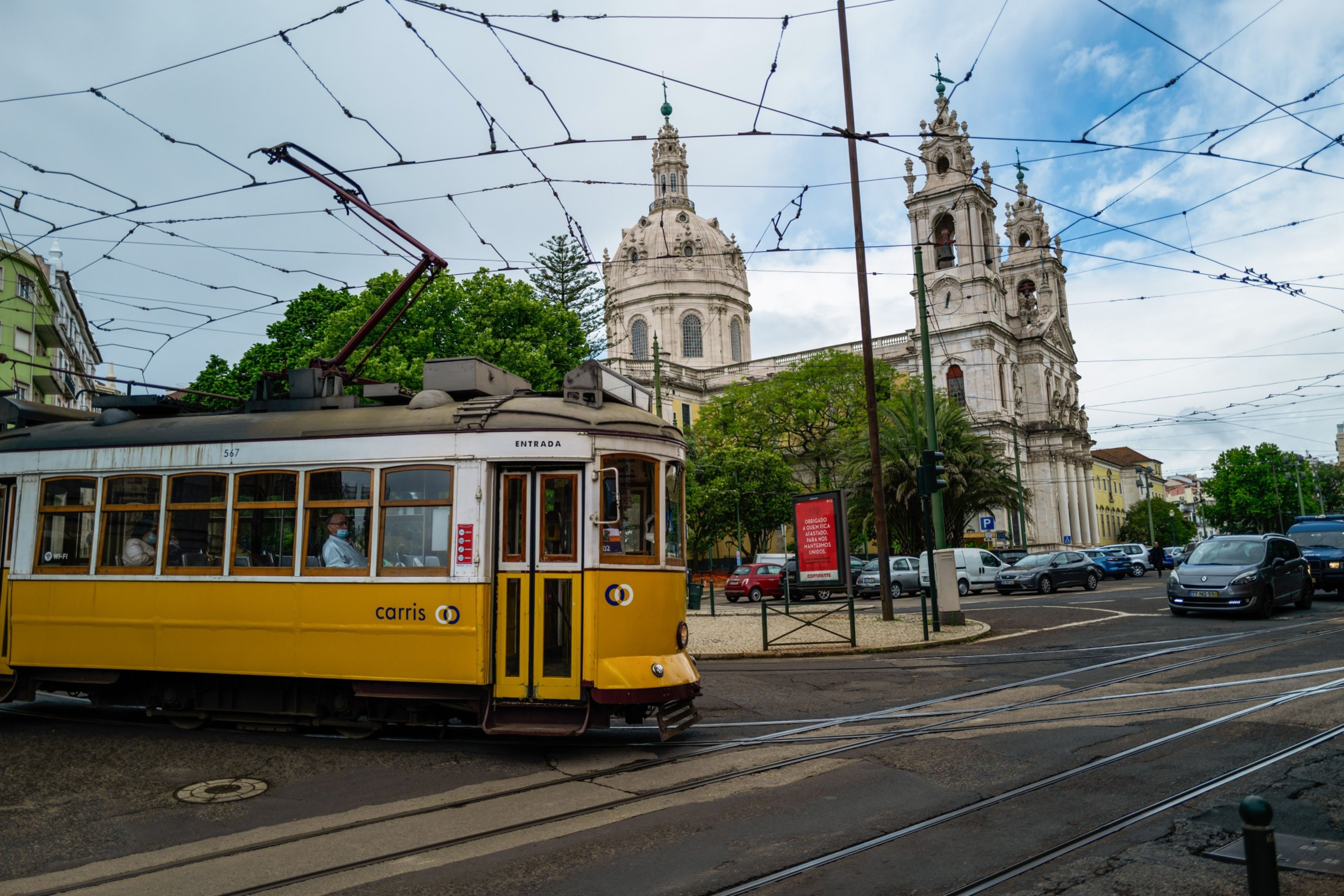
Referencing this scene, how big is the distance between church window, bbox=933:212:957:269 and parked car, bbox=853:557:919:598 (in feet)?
128

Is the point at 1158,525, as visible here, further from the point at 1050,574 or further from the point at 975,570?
the point at 1050,574

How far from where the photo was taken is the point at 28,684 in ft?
32.4

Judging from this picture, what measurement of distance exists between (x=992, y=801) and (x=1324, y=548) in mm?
21776

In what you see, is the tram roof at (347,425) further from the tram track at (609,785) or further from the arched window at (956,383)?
the arched window at (956,383)

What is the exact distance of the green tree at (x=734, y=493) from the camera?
46469 mm

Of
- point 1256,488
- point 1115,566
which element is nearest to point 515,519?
point 1115,566

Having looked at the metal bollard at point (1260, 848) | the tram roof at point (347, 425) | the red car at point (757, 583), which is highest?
the tram roof at point (347, 425)

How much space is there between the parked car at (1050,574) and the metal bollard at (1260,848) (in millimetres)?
31507

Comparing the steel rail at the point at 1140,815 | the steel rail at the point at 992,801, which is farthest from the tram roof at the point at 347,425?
the steel rail at the point at 1140,815

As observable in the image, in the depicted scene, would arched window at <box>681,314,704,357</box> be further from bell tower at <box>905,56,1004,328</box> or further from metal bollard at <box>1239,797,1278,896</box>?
metal bollard at <box>1239,797,1278,896</box>

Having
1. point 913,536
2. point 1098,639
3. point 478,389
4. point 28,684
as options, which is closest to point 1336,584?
point 1098,639

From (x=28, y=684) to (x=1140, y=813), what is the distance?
1042cm

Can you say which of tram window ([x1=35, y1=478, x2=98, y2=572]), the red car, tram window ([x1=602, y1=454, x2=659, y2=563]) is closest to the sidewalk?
tram window ([x1=602, y1=454, x2=659, y2=563])

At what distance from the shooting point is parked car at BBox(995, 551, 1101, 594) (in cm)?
3275
